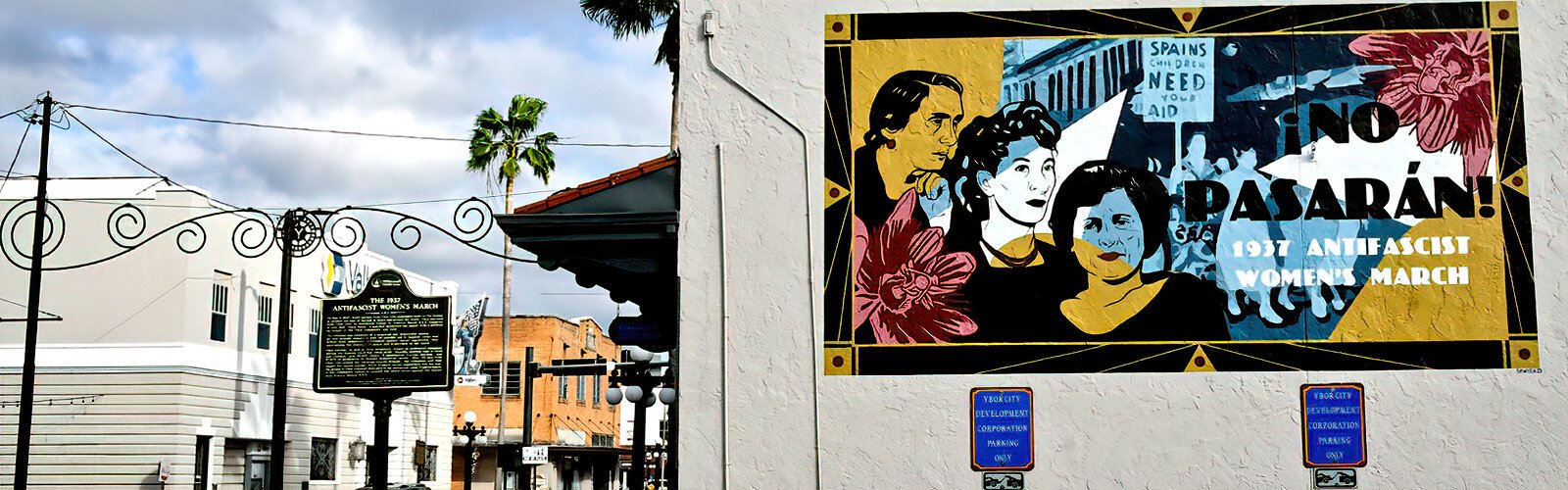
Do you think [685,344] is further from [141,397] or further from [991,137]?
[141,397]

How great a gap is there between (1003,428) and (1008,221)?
143cm

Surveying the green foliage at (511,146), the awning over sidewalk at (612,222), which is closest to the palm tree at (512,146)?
the green foliage at (511,146)

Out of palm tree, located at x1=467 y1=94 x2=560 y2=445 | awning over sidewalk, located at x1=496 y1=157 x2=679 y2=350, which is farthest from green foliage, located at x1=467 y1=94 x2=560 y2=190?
Answer: awning over sidewalk, located at x1=496 y1=157 x2=679 y2=350

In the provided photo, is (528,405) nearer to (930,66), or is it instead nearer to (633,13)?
(633,13)

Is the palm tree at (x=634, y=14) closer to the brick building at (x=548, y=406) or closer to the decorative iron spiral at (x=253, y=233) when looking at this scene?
A: the decorative iron spiral at (x=253, y=233)

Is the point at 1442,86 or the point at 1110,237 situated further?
the point at 1442,86

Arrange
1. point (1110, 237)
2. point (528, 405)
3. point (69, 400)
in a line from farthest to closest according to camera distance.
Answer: point (528, 405), point (69, 400), point (1110, 237)

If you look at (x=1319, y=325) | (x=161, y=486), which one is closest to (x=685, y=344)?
(x=1319, y=325)

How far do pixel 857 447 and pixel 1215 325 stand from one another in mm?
2585

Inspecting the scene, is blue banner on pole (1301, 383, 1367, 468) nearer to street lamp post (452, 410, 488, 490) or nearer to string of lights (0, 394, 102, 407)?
string of lights (0, 394, 102, 407)

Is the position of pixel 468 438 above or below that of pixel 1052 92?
below

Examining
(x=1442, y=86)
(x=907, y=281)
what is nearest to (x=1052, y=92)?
(x=907, y=281)

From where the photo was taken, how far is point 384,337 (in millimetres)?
22312

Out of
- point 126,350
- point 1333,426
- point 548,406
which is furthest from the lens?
point 548,406
